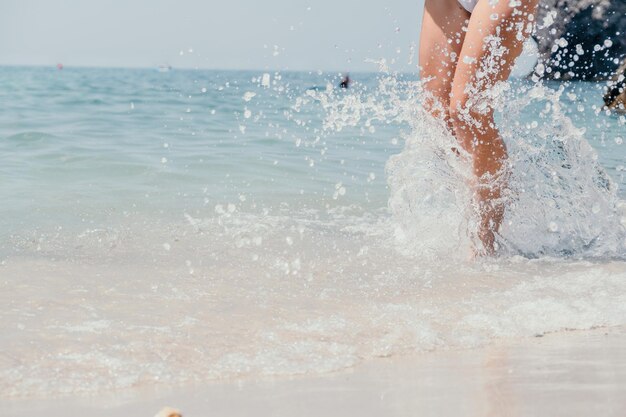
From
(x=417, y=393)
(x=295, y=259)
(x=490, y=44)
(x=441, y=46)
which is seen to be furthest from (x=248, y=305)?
(x=441, y=46)

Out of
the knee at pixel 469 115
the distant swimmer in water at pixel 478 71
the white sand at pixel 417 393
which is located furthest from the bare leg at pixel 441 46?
the white sand at pixel 417 393

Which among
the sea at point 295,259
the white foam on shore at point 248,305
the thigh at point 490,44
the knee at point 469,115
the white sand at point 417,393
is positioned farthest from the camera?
the knee at point 469,115

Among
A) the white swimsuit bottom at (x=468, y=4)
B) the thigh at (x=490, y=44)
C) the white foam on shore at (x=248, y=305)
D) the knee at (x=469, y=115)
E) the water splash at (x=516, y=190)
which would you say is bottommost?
the white foam on shore at (x=248, y=305)

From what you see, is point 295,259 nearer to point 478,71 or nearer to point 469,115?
point 469,115

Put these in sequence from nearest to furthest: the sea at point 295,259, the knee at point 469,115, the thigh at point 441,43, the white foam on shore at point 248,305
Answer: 1. the white foam on shore at point 248,305
2. the sea at point 295,259
3. the knee at point 469,115
4. the thigh at point 441,43

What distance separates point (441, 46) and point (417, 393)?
205 centimetres

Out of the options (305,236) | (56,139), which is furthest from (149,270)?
(56,139)

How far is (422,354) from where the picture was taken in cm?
249

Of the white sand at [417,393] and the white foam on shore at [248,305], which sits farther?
the white foam on shore at [248,305]

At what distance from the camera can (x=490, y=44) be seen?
136 inches

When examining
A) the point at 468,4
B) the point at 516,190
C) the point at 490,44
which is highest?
the point at 468,4

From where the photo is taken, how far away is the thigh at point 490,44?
3408 mm

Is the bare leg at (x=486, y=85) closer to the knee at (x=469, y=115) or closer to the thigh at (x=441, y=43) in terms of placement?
the knee at (x=469, y=115)

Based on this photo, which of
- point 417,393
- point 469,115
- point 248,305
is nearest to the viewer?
point 417,393
